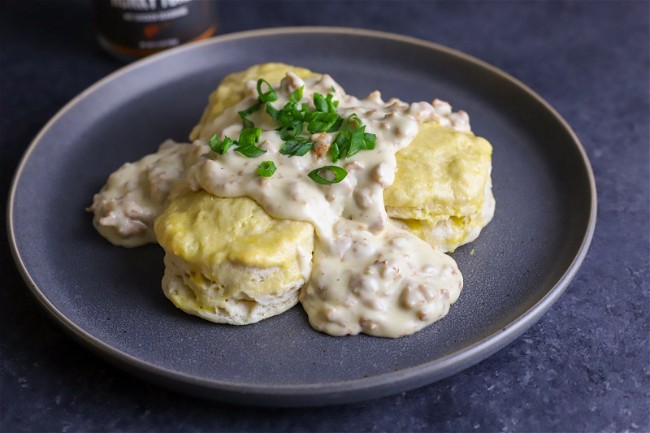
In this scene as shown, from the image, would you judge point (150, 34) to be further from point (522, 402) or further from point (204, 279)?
point (522, 402)

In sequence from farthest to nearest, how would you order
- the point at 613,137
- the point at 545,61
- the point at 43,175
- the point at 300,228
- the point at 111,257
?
the point at 545,61, the point at 613,137, the point at 43,175, the point at 111,257, the point at 300,228

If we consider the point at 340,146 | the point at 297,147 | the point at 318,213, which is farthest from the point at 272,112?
the point at 318,213

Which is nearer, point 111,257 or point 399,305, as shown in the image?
point 399,305

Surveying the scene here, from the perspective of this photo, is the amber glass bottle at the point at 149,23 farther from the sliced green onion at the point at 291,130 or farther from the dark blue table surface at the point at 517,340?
the sliced green onion at the point at 291,130

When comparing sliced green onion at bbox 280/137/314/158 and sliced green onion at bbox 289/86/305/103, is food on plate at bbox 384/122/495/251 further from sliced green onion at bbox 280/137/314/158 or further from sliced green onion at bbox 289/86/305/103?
sliced green onion at bbox 289/86/305/103

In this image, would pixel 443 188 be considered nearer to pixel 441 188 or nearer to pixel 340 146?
pixel 441 188

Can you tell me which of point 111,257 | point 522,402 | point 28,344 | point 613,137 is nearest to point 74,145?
point 111,257
